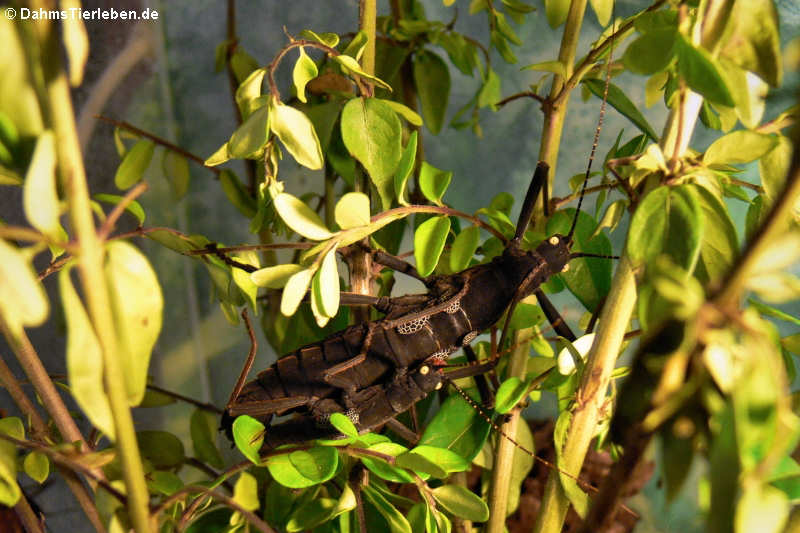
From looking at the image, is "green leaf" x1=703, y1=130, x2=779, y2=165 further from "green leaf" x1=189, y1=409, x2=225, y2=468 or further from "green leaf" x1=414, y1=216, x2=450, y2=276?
"green leaf" x1=189, y1=409, x2=225, y2=468

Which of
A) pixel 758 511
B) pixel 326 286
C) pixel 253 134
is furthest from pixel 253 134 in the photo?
pixel 758 511

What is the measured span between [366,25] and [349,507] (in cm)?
32

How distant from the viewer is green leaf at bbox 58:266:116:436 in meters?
0.19

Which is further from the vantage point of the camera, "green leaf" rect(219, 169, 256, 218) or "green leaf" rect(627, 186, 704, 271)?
"green leaf" rect(219, 169, 256, 218)

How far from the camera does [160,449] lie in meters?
0.55

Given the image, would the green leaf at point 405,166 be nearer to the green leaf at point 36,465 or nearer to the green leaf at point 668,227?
the green leaf at point 668,227

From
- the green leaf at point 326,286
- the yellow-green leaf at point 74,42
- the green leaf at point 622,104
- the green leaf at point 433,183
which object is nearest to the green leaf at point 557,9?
the green leaf at point 622,104

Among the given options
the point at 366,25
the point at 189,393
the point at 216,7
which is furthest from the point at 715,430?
the point at 189,393

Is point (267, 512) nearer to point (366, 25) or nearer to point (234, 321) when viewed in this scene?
point (234, 321)

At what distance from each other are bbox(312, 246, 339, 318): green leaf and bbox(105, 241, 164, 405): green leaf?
140mm

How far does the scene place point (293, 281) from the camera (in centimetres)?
34

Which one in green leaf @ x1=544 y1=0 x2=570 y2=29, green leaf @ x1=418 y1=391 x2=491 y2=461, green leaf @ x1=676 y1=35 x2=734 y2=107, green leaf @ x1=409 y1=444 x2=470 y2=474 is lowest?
green leaf @ x1=418 y1=391 x2=491 y2=461

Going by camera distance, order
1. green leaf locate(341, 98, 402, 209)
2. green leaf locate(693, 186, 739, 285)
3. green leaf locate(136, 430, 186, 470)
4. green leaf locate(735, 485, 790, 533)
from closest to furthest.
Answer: green leaf locate(735, 485, 790, 533) < green leaf locate(693, 186, 739, 285) < green leaf locate(341, 98, 402, 209) < green leaf locate(136, 430, 186, 470)

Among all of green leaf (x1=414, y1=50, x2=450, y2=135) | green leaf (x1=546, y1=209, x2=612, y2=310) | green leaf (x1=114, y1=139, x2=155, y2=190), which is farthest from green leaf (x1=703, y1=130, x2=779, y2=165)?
green leaf (x1=114, y1=139, x2=155, y2=190)
